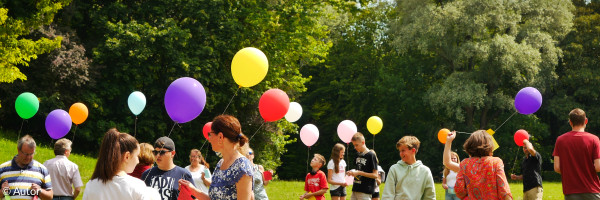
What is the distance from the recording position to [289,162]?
36.6 meters

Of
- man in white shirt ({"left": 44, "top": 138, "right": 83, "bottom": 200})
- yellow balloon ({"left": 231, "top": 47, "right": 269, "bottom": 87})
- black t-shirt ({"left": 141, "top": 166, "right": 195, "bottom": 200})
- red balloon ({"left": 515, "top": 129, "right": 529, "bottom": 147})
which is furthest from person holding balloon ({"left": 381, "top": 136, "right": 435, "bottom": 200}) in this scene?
red balloon ({"left": 515, "top": 129, "right": 529, "bottom": 147})

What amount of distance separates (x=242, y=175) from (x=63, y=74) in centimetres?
1845

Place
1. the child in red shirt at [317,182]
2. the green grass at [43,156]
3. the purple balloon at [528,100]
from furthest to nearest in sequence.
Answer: the green grass at [43,156]
the purple balloon at [528,100]
the child in red shirt at [317,182]

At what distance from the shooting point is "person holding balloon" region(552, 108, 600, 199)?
6.24 metres

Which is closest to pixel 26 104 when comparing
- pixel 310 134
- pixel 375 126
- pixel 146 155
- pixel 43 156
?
pixel 43 156

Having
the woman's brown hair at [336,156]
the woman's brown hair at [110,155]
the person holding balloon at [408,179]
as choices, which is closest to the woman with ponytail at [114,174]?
the woman's brown hair at [110,155]

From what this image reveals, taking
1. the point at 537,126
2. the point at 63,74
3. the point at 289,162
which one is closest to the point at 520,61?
the point at 537,126

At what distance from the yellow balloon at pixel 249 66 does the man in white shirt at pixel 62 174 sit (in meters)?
2.24

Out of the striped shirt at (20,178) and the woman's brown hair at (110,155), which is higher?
the woman's brown hair at (110,155)

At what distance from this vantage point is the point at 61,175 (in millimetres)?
7164

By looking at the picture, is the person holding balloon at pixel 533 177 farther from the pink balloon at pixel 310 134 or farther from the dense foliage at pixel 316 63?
the dense foliage at pixel 316 63

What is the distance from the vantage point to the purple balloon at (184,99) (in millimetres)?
7129

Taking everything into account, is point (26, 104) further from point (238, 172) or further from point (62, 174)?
point (238, 172)

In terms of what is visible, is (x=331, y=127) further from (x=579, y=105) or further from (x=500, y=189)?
(x=500, y=189)
